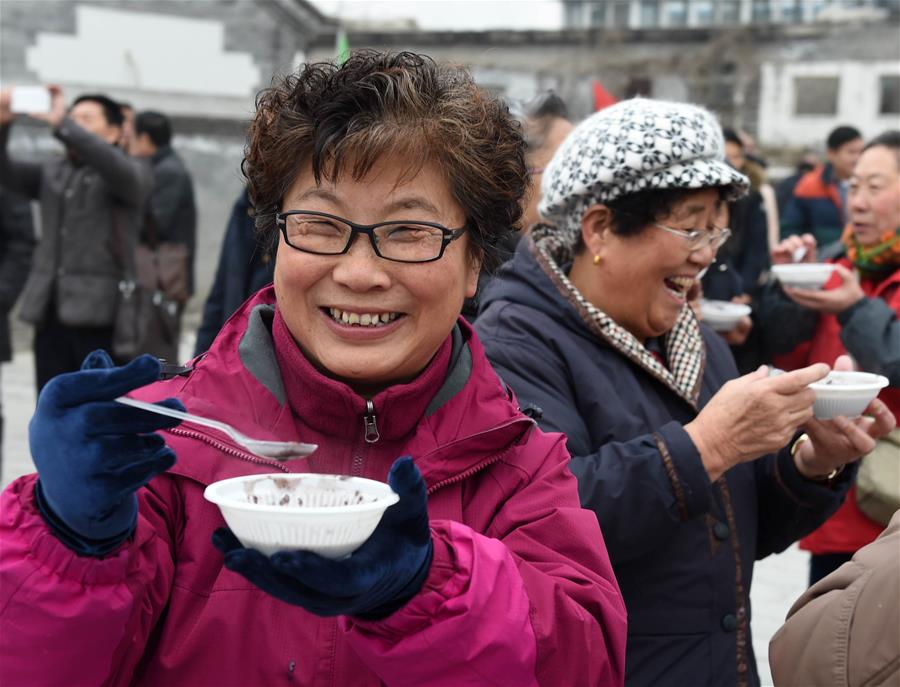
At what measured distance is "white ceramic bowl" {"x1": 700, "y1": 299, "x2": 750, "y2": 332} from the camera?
12.6 feet

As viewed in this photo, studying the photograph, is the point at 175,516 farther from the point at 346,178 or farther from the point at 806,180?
the point at 806,180

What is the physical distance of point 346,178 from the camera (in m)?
1.79

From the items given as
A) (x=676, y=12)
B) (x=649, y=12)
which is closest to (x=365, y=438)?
(x=649, y=12)

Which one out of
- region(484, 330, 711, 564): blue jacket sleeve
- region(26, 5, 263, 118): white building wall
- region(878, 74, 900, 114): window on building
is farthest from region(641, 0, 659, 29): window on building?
region(484, 330, 711, 564): blue jacket sleeve

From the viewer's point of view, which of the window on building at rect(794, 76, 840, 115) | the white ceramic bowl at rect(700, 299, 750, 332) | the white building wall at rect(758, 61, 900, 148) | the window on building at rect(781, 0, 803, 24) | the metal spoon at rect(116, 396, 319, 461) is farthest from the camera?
the window on building at rect(781, 0, 803, 24)

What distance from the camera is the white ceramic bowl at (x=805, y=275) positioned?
3.87m

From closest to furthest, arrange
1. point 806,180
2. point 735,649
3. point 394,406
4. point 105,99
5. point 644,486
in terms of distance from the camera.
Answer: point 394,406 → point 644,486 → point 735,649 → point 105,99 → point 806,180

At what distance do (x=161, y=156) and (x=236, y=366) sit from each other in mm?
6522

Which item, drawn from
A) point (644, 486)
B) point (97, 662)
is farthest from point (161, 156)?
point (97, 662)

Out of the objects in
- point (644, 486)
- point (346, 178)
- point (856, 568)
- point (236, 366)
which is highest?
point (346, 178)

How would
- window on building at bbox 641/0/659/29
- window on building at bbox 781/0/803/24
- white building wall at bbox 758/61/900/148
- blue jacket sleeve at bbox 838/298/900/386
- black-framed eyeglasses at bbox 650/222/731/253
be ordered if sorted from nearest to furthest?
black-framed eyeglasses at bbox 650/222/731/253 → blue jacket sleeve at bbox 838/298/900/386 → white building wall at bbox 758/61/900/148 → window on building at bbox 781/0/803/24 → window on building at bbox 641/0/659/29

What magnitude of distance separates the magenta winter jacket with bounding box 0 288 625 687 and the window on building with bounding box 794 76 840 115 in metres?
28.8

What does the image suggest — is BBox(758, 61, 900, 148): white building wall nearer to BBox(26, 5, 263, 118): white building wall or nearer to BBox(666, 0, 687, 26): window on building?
BBox(26, 5, 263, 118): white building wall

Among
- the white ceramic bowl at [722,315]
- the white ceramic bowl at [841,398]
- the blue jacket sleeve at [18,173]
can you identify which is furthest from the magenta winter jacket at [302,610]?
the blue jacket sleeve at [18,173]
